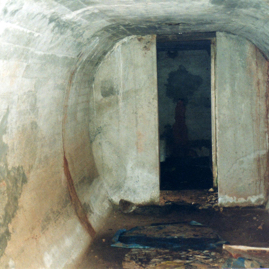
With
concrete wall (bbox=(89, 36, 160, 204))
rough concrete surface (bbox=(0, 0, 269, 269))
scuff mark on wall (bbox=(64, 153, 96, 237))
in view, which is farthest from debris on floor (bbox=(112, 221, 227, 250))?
concrete wall (bbox=(89, 36, 160, 204))

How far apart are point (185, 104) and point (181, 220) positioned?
4937 mm

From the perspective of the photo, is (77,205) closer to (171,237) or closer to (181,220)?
(171,237)

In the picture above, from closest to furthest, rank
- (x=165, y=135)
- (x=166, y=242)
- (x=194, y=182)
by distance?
1. (x=166, y=242)
2. (x=194, y=182)
3. (x=165, y=135)

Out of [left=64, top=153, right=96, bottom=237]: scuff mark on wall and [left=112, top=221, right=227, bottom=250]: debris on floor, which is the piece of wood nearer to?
[left=112, top=221, right=227, bottom=250]: debris on floor

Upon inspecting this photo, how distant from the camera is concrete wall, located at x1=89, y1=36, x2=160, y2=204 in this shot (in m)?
6.10

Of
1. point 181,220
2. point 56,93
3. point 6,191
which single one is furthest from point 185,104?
point 6,191

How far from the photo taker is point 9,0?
2.37 meters

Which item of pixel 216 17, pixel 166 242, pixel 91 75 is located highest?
pixel 216 17

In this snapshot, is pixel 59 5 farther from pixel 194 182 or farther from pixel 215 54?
pixel 194 182

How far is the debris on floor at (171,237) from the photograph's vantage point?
4664 mm

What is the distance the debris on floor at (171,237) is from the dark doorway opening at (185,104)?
4268 millimetres

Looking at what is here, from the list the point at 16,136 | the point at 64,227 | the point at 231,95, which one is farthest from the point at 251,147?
A: the point at 16,136

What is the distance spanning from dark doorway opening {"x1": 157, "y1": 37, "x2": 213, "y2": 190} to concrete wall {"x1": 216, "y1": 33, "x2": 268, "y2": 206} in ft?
11.6

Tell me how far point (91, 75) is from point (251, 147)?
120 inches
